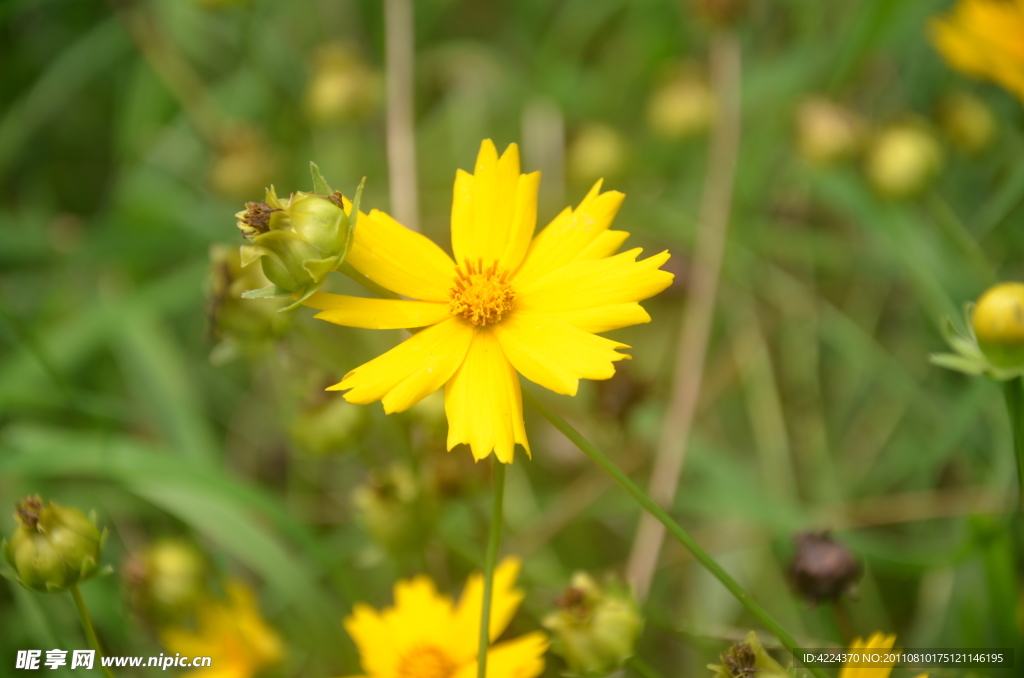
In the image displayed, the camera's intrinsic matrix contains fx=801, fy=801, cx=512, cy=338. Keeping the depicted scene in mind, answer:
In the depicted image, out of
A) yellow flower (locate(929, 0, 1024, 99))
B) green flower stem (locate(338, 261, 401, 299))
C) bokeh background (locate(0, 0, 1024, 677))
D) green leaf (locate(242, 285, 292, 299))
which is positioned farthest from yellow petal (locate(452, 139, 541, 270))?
yellow flower (locate(929, 0, 1024, 99))

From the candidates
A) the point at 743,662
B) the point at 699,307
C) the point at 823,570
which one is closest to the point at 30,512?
the point at 743,662

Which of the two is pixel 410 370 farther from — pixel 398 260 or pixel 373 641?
pixel 373 641

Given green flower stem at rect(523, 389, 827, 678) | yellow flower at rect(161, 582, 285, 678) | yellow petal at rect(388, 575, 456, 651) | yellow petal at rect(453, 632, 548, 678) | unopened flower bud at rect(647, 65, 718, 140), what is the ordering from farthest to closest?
1. unopened flower bud at rect(647, 65, 718, 140)
2. yellow flower at rect(161, 582, 285, 678)
3. yellow petal at rect(388, 575, 456, 651)
4. yellow petal at rect(453, 632, 548, 678)
5. green flower stem at rect(523, 389, 827, 678)

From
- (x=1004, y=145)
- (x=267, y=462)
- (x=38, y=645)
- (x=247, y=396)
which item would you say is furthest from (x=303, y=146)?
(x=1004, y=145)

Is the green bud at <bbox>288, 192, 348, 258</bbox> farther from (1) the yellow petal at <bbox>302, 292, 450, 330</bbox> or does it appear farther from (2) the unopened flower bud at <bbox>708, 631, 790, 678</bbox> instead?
(2) the unopened flower bud at <bbox>708, 631, 790, 678</bbox>

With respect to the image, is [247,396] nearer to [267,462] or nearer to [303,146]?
[267,462]
